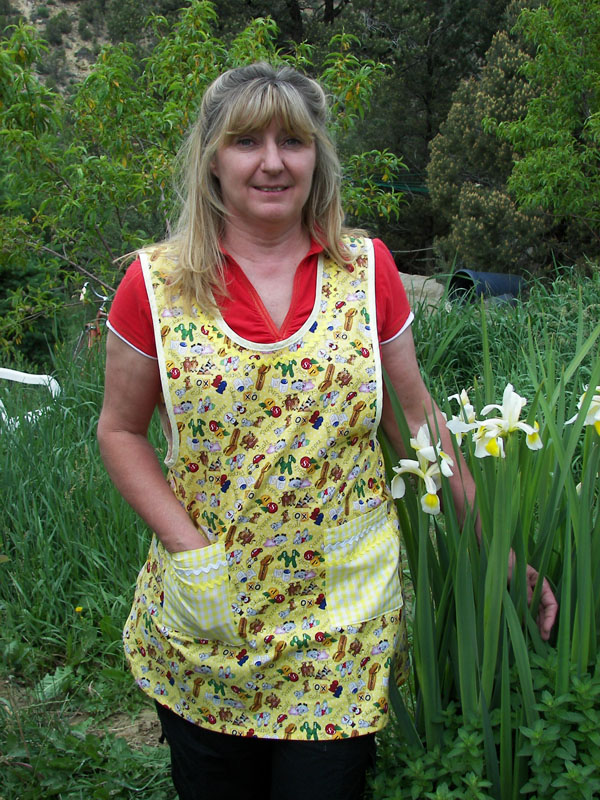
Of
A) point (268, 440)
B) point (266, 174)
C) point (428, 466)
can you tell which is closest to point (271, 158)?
point (266, 174)

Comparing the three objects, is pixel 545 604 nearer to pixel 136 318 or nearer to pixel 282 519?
pixel 282 519

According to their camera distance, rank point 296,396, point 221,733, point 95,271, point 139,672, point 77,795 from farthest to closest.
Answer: point 95,271 < point 77,795 < point 139,672 < point 221,733 < point 296,396

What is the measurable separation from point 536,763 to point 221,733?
0.61 meters

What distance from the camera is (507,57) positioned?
11.6 m

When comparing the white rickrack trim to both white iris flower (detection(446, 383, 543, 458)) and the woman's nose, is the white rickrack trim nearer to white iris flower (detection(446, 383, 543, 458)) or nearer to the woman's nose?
white iris flower (detection(446, 383, 543, 458))

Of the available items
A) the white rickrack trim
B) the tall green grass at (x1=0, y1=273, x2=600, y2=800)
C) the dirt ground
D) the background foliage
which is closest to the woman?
the white rickrack trim

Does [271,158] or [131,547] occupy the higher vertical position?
[271,158]

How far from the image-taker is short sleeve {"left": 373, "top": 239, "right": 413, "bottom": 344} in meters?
1.60

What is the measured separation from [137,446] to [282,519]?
33 centimetres

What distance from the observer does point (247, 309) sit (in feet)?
5.08

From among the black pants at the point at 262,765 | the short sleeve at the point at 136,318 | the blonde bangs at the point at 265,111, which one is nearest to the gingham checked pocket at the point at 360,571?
the black pants at the point at 262,765

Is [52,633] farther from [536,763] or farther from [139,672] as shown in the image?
[536,763]

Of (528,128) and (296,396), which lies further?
(528,128)

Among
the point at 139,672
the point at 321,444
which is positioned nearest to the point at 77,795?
the point at 139,672
